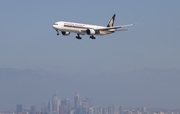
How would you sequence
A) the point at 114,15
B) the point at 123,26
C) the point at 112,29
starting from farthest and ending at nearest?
the point at 114,15 < the point at 112,29 < the point at 123,26

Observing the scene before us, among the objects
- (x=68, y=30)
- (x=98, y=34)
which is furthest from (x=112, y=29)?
(x=68, y=30)

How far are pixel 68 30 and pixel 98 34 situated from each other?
9486mm

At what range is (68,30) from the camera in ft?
424

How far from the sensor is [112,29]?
5340 inches

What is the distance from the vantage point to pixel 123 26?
126688mm

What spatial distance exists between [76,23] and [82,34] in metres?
3.97

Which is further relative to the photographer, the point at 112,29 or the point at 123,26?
the point at 112,29

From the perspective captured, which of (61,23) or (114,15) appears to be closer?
(61,23)

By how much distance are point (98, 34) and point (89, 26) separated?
3.18 metres

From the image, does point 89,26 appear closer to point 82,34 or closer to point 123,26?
point 82,34

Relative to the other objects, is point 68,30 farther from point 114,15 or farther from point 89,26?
point 114,15

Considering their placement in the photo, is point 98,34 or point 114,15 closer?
point 98,34

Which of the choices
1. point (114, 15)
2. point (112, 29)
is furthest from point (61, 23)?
point (114, 15)

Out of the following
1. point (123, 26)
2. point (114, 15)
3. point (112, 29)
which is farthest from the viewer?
point (114, 15)
